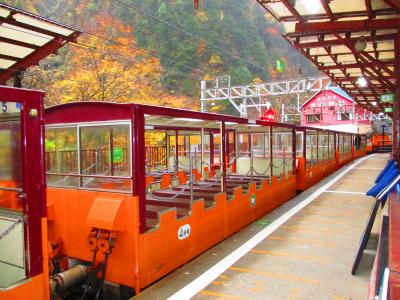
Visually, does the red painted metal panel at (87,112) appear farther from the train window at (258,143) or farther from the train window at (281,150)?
the train window at (258,143)

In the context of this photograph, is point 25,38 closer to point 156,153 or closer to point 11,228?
point 11,228

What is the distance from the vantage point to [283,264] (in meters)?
5.67

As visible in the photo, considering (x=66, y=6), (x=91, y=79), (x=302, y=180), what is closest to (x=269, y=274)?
(x=302, y=180)

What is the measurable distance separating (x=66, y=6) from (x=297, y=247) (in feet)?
125

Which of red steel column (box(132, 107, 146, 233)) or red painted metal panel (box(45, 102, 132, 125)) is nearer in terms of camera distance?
red steel column (box(132, 107, 146, 233))

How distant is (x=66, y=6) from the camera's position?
1436 inches

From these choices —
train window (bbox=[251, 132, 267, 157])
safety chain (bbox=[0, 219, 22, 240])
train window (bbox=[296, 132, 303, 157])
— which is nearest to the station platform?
safety chain (bbox=[0, 219, 22, 240])

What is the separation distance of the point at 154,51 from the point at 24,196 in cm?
3567

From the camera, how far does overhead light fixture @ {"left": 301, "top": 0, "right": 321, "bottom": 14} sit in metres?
6.61

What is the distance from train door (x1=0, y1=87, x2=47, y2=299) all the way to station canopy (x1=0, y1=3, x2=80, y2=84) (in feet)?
5.15

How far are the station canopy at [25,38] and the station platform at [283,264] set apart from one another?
383 cm

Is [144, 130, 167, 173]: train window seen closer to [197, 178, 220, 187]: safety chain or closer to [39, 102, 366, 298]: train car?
[197, 178, 220, 187]: safety chain

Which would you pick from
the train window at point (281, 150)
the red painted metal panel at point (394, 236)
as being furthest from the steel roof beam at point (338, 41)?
the red painted metal panel at point (394, 236)

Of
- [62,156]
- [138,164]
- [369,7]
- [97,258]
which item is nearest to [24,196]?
[138,164]
